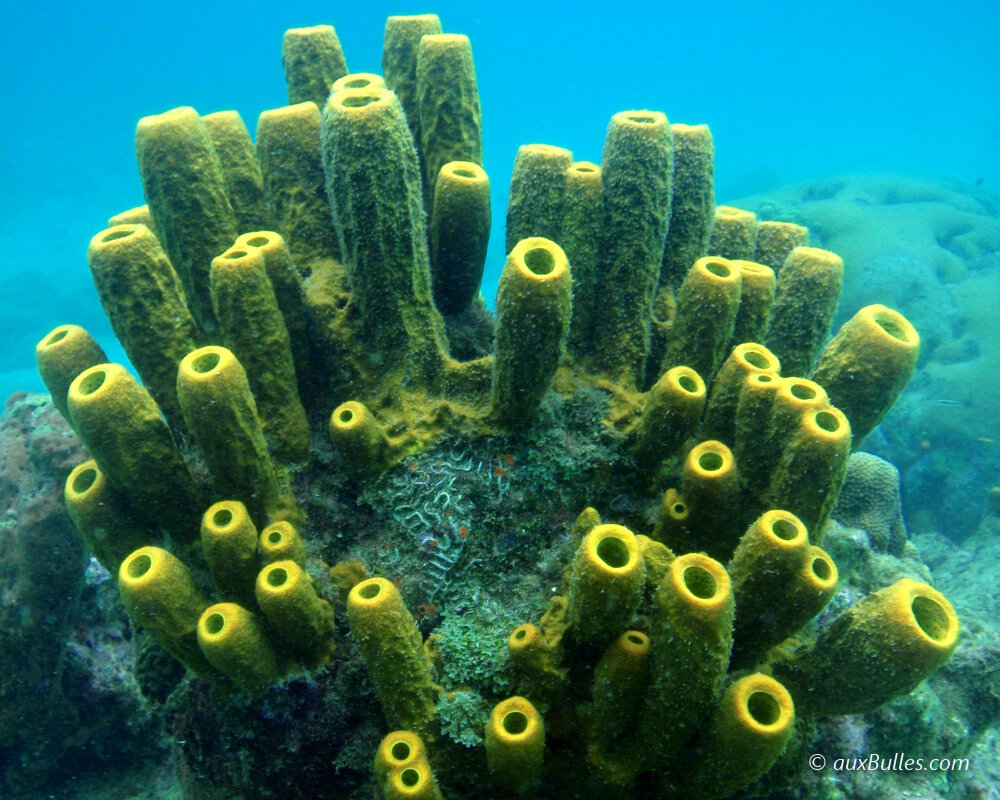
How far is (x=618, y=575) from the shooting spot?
174cm

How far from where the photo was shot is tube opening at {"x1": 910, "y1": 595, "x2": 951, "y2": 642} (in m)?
1.90

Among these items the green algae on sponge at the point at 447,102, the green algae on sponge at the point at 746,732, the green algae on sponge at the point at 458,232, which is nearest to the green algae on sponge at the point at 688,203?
the green algae on sponge at the point at 458,232

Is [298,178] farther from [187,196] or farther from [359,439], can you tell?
[359,439]

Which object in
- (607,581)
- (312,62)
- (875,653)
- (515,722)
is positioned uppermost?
(312,62)

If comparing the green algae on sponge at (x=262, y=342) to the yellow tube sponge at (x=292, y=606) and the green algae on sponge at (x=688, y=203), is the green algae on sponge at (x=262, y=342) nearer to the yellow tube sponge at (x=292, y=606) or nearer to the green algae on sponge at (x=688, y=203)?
the yellow tube sponge at (x=292, y=606)

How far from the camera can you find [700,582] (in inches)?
67.2

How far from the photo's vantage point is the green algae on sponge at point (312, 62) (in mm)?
3756

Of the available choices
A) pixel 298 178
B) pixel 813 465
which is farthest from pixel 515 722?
pixel 298 178

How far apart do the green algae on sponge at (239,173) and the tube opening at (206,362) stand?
126 centimetres

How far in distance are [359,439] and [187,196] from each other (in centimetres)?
137

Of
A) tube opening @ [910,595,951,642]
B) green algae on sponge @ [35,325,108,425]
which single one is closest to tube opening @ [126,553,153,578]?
green algae on sponge @ [35,325,108,425]

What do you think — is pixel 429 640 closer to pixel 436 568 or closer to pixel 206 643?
pixel 436 568

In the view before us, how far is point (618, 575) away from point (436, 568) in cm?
99

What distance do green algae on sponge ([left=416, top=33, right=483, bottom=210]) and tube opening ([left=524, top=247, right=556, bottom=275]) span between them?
58.1 inches
